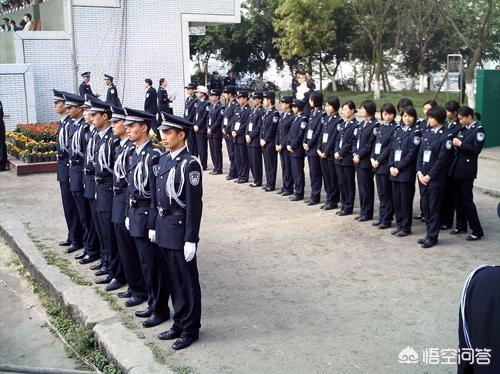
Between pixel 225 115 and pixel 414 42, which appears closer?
pixel 225 115

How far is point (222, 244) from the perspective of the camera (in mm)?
7586

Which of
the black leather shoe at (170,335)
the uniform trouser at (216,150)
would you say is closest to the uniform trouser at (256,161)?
the uniform trouser at (216,150)

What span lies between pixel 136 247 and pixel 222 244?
210 cm

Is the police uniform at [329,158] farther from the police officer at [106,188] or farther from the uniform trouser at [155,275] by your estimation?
the uniform trouser at [155,275]

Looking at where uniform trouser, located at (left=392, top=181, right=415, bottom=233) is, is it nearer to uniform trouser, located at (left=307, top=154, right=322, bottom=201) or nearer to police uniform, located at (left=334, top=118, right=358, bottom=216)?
police uniform, located at (left=334, top=118, right=358, bottom=216)

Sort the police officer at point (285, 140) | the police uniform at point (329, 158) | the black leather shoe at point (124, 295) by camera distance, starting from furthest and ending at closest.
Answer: the police officer at point (285, 140) < the police uniform at point (329, 158) < the black leather shoe at point (124, 295)

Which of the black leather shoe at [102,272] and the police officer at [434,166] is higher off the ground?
the police officer at [434,166]

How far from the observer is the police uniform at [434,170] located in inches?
284

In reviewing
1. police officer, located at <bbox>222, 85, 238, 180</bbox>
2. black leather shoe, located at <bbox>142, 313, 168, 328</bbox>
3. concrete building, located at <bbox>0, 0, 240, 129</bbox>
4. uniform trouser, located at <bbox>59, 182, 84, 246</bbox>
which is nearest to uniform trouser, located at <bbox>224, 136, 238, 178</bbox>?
police officer, located at <bbox>222, 85, 238, 180</bbox>

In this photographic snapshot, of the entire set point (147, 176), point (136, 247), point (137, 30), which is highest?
point (137, 30)

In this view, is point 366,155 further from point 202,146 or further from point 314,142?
point 202,146

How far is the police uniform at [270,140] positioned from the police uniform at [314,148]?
0.99 metres

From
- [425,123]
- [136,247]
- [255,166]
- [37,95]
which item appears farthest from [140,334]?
[37,95]

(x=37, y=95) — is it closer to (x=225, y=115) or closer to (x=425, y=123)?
(x=225, y=115)
